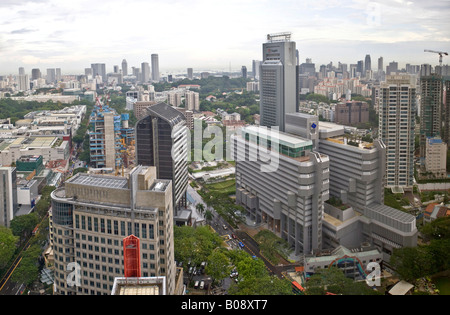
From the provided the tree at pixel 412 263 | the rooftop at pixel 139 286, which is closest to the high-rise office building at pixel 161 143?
the tree at pixel 412 263

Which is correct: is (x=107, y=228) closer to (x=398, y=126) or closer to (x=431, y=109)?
(x=398, y=126)

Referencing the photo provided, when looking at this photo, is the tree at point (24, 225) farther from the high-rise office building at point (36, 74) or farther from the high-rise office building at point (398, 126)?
the high-rise office building at point (36, 74)

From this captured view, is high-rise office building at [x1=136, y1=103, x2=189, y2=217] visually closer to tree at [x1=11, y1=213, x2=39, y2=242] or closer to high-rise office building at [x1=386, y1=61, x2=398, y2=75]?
tree at [x1=11, y1=213, x2=39, y2=242]

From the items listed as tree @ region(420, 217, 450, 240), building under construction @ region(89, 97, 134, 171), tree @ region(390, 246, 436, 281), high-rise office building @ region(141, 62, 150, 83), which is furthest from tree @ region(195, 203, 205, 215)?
high-rise office building @ region(141, 62, 150, 83)

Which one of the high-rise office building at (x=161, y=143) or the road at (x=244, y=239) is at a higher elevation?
the high-rise office building at (x=161, y=143)

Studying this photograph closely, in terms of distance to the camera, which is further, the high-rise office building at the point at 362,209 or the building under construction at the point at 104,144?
the building under construction at the point at 104,144
